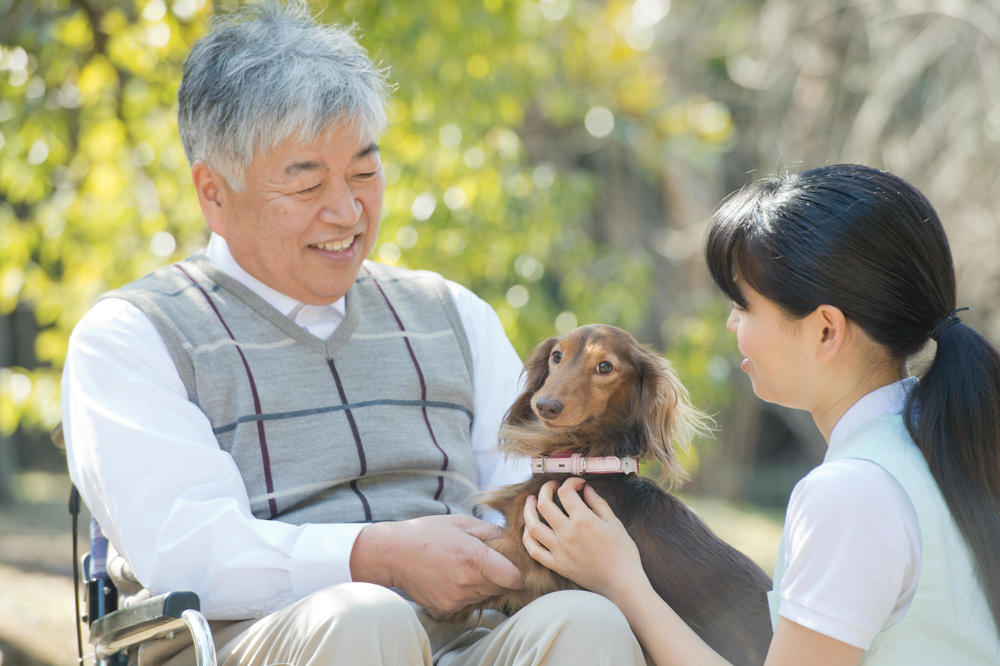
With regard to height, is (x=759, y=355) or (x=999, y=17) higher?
(x=999, y=17)

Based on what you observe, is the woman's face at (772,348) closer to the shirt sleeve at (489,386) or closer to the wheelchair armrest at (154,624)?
the shirt sleeve at (489,386)

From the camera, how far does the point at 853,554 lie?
1.58 metres

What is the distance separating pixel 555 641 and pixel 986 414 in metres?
0.84

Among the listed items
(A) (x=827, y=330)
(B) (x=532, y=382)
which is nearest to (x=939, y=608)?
(A) (x=827, y=330)

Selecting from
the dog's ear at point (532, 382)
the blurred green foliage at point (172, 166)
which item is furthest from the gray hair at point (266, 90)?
the blurred green foliage at point (172, 166)

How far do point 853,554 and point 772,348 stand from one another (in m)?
0.43

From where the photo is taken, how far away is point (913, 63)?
7715 millimetres

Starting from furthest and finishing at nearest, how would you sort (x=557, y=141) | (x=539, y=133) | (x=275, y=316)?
(x=557, y=141)
(x=539, y=133)
(x=275, y=316)

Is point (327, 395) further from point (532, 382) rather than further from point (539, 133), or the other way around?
point (539, 133)

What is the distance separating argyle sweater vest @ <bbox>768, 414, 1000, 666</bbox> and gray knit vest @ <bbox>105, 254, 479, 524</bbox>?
119 cm

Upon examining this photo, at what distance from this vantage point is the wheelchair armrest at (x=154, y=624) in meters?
1.84

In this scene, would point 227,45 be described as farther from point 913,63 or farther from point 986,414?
point 913,63

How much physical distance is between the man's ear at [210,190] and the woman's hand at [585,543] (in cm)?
114

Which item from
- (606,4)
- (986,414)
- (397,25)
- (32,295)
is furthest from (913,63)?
(986,414)
